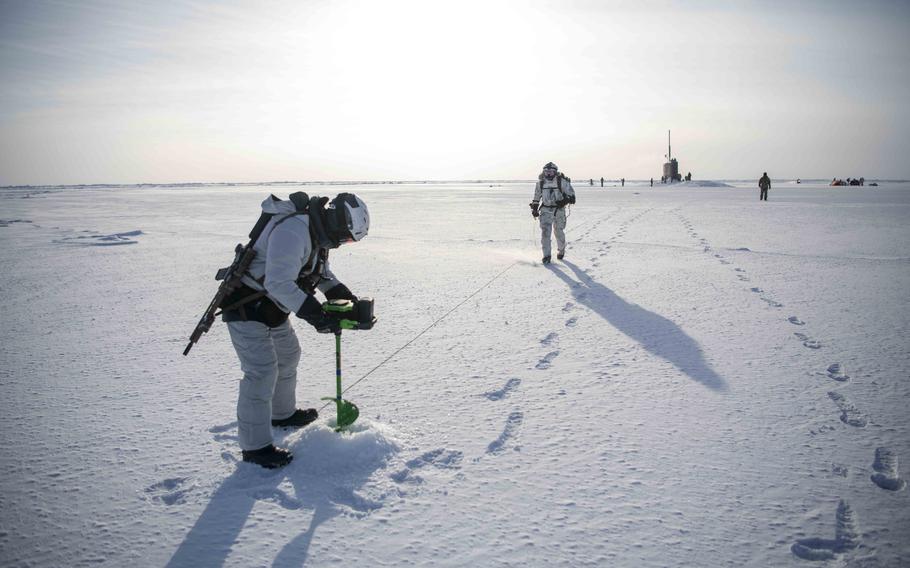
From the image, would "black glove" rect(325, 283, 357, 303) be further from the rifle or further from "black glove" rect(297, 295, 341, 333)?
the rifle

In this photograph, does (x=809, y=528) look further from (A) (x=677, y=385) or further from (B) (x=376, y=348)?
(B) (x=376, y=348)

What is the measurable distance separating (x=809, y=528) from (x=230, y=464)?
2939 millimetres

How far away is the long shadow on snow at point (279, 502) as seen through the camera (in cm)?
203

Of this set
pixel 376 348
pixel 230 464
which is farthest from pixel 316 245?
pixel 376 348

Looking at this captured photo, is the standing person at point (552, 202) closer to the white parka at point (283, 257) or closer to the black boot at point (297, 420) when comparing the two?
the black boot at point (297, 420)

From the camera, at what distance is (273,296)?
2545 millimetres

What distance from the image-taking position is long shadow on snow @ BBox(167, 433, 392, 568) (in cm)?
203

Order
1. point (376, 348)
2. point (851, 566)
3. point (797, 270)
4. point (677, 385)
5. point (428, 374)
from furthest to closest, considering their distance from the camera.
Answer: point (797, 270) < point (376, 348) < point (428, 374) < point (677, 385) < point (851, 566)

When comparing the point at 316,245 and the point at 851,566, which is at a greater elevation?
the point at 316,245

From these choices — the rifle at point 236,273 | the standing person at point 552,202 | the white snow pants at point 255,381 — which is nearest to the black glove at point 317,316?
the white snow pants at point 255,381

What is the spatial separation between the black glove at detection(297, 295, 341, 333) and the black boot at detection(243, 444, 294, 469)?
745 mm

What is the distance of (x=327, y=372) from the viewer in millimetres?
4039

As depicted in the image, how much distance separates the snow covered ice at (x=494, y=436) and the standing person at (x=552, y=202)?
259 cm

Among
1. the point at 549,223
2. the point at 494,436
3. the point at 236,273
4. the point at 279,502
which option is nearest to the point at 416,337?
the point at 494,436
